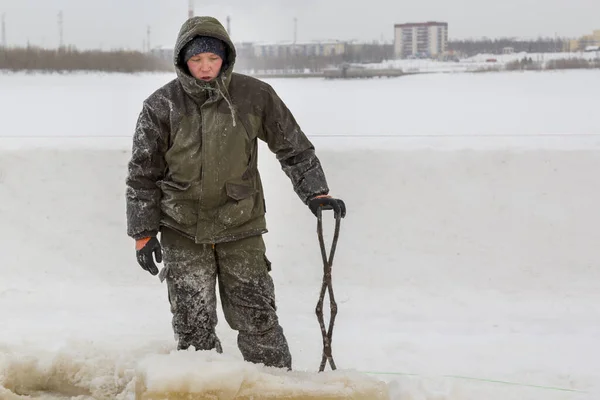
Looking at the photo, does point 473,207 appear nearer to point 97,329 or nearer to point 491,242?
point 491,242

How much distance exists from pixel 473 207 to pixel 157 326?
2800 millimetres

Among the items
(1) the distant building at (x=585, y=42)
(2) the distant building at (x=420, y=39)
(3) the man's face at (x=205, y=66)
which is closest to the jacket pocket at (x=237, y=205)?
(3) the man's face at (x=205, y=66)

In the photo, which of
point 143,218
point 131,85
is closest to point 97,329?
point 143,218

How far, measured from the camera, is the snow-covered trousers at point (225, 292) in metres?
2.89

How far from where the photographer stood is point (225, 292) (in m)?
2.97

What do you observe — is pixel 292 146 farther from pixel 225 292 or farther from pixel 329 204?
pixel 225 292

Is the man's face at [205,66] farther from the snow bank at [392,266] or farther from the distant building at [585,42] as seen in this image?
the distant building at [585,42]

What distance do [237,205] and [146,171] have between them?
371mm

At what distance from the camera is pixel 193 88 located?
274cm

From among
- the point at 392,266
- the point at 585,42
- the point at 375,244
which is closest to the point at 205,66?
the point at 392,266

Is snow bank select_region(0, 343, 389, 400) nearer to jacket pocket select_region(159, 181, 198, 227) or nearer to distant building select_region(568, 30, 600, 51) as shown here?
jacket pocket select_region(159, 181, 198, 227)

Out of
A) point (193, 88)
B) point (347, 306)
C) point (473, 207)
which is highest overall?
point (193, 88)

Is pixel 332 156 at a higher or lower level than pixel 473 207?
higher

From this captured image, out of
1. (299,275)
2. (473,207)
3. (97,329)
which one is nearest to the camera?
(97,329)
